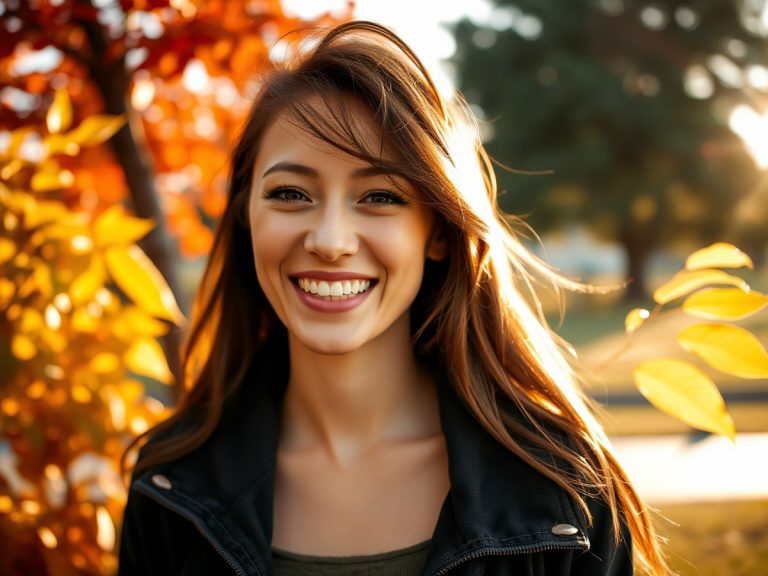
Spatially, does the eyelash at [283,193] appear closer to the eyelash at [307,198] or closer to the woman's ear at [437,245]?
the eyelash at [307,198]

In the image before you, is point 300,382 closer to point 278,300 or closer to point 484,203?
point 278,300

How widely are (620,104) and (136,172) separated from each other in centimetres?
1849

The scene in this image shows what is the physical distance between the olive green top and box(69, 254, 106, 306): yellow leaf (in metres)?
0.89

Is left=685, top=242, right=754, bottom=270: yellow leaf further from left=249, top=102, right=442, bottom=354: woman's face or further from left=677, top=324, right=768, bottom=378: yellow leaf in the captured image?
left=249, top=102, right=442, bottom=354: woman's face

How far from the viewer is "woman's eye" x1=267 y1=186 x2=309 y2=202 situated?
171 cm

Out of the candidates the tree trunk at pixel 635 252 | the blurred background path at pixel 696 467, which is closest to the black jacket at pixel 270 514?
the blurred background path at pixel 696 467

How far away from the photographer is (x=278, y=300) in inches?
70.1

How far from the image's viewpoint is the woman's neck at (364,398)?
187 centimetres

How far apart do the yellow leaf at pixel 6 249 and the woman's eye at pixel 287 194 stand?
0.71 metres

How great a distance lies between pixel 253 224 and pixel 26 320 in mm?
678

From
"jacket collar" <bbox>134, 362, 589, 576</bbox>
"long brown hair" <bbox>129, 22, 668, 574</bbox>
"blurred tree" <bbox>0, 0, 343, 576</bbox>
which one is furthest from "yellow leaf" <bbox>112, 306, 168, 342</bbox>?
"jacket collar" <bbox>134, 362, 589, 576</bbox>

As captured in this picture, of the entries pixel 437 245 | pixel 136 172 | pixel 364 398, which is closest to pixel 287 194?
pixel 437 245

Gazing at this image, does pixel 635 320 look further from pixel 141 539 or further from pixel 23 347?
pixel 23 347

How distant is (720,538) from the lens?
4.18m
